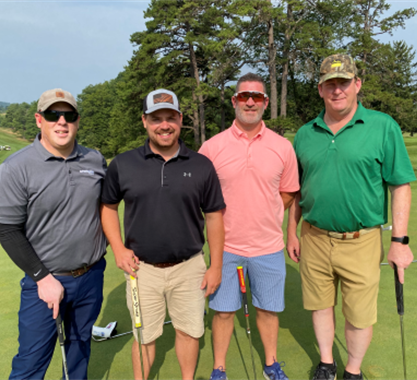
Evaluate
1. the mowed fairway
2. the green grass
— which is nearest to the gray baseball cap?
the mowed fairway

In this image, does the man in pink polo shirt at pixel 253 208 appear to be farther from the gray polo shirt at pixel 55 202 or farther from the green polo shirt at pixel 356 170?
the gray polo shirt at pixel 55 202

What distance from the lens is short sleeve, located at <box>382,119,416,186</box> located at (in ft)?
8.07

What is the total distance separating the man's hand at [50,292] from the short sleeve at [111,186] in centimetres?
62

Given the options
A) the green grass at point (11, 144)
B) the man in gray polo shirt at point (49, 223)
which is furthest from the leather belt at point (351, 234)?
the green grass at point (11, 144)

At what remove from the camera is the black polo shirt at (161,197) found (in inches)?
92.7

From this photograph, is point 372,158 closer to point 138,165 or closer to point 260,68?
point 138,165

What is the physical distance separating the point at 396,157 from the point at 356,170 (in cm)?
28

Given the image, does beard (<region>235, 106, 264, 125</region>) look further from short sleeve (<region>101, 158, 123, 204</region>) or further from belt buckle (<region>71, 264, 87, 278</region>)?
belt buckle (<region>71, 264, 87, 278</region>)

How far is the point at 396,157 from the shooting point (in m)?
2.47

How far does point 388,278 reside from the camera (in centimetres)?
444

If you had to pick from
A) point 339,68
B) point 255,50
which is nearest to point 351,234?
point 339,68

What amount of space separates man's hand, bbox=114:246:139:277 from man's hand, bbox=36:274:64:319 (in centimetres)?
42

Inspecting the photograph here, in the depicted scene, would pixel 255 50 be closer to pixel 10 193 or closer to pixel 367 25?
pixel 367 25

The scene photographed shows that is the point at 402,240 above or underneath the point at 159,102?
underneath
